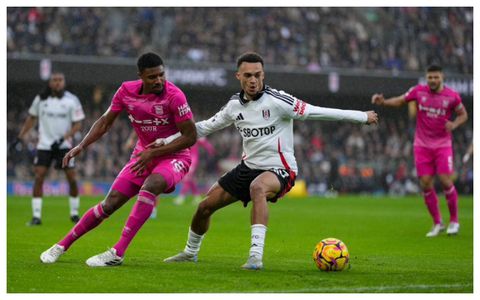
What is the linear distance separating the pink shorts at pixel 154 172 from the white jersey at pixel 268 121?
0.69 metres

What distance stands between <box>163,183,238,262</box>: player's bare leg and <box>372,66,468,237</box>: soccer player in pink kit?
539 centimetres

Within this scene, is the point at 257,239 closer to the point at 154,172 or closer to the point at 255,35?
the point at 154,172

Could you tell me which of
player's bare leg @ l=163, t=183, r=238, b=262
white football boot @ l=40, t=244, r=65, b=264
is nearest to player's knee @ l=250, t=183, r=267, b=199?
player's bare leg @ l=163, t=183, r=238, b=262

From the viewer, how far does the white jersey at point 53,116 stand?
15039 millimetres

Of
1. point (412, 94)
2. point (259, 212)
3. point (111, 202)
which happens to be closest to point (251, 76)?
point (259, 212)

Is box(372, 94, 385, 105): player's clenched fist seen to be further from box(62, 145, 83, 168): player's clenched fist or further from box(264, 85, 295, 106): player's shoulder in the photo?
box(62, 145, 83, 168): player's clenched fist

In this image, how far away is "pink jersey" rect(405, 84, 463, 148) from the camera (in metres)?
13.7

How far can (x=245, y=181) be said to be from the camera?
8.85 metres

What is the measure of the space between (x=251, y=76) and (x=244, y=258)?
2291mm

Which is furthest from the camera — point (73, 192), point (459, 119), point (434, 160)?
point (73, 192)

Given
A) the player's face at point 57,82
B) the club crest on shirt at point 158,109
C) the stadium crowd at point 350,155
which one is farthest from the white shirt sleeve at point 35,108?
the stadium crowd at point 350,155

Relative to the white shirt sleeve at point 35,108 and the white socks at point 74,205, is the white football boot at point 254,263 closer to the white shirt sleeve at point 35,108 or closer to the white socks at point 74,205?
the white socks at point 74,205
